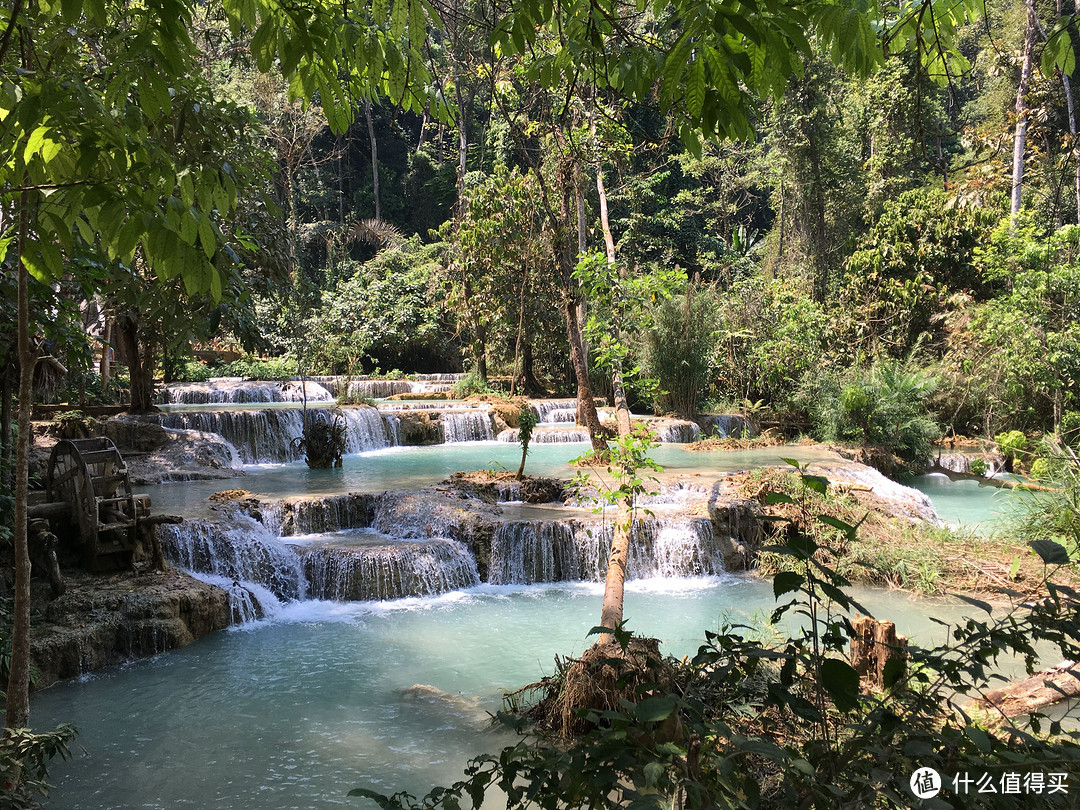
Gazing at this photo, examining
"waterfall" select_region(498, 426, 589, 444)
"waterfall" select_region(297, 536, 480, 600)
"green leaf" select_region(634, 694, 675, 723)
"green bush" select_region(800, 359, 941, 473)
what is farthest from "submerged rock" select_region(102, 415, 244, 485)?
"green leaf" select_region(634, 694, 675, 723)

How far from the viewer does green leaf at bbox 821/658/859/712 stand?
1343 mm

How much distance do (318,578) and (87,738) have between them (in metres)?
3.16

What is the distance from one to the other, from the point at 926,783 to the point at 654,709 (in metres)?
0.47

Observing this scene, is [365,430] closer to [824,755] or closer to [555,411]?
[555,411]

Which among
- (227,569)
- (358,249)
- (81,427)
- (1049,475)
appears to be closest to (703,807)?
(227,569)

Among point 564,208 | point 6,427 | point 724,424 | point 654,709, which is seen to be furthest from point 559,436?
point 654,709

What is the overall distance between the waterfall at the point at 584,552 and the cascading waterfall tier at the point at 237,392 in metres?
10.9

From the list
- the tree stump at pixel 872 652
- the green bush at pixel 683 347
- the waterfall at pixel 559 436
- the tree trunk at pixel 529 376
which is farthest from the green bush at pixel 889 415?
the tree stump at pixel 872 652

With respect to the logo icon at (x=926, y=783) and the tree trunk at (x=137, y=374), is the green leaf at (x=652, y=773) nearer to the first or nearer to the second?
the logo icon at (x=926, y=783)

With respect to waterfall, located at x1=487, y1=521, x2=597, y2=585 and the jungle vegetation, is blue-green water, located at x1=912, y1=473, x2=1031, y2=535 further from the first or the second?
waterfall, located at x1=487, y1=521, x2=597, y2=585

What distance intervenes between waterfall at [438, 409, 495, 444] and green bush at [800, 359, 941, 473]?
7.18 meters

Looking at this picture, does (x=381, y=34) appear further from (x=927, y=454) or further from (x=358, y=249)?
(x=358, y=249)

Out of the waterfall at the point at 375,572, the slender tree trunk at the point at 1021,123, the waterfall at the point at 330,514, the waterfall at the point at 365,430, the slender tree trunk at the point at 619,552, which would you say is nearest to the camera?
the slender tree trunk at the point at 619,552

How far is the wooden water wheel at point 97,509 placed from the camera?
21.2 ft
